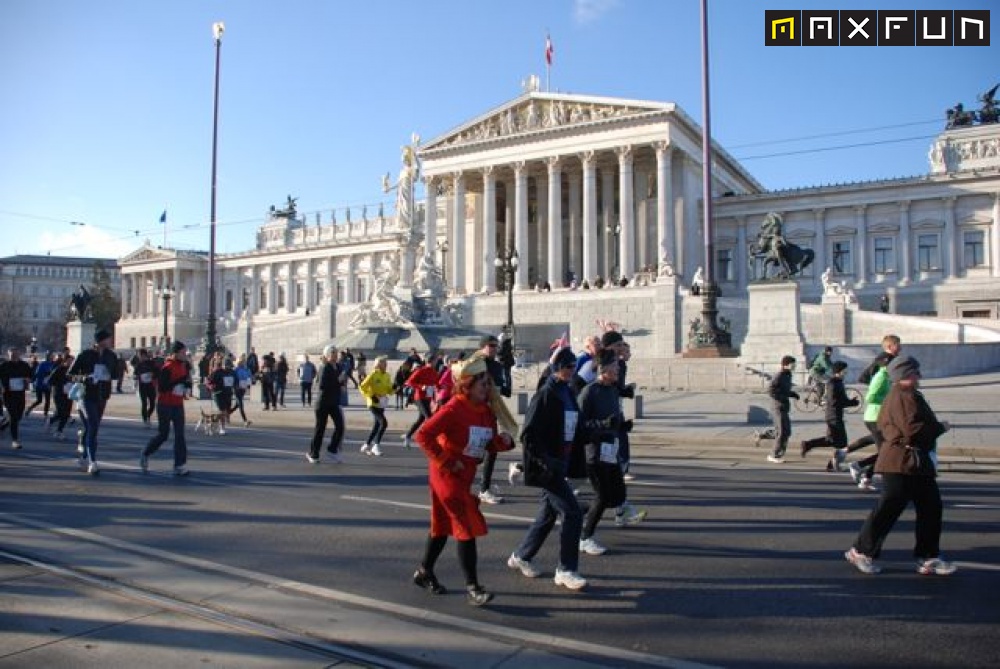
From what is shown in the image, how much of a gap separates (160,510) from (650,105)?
58.0 m

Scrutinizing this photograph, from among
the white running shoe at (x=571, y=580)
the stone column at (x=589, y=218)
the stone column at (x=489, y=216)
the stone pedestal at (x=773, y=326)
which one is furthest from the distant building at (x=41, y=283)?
the white running shoe at (x=571, y=580)

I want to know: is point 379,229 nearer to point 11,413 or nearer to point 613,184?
point 613,184

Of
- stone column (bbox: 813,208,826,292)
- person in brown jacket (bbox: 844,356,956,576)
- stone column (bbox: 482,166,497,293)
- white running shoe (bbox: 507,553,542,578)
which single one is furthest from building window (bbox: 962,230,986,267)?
white running shoe (bbox: 507,553,542,578)

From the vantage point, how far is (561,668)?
4277 millimetres

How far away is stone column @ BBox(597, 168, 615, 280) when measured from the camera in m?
70.1

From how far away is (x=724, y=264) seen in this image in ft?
234

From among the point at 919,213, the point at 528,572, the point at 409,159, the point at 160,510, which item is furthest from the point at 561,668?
the point at 919,213

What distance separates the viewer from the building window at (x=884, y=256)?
64.5m

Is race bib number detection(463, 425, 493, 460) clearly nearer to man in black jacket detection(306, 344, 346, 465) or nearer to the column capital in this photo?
man in black jacket detection(306, 344, 346, 465)

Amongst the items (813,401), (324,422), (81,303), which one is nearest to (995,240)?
(813,401)

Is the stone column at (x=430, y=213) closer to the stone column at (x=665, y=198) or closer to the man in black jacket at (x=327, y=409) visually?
the stone column at (x=665, y=198)

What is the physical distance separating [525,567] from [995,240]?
6588 cm

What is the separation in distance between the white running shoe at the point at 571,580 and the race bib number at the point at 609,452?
1.37 metres

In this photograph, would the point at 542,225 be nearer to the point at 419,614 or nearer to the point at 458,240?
the point at 458,240
